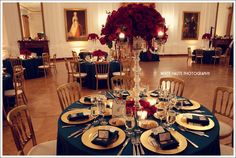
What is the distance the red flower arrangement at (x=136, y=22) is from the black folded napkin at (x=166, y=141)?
93 centimetres

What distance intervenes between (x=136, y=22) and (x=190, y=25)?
11217 mm

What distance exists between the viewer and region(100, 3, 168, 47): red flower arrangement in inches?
74.0

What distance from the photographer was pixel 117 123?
1.90 meters

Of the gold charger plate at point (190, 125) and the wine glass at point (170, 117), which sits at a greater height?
the wine glass at point (170, 117)

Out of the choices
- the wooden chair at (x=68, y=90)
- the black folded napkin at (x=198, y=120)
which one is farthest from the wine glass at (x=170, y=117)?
the wooden chair at (x=68, y=90)

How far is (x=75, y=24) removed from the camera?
10.7 metres

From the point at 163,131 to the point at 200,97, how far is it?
11.5ft

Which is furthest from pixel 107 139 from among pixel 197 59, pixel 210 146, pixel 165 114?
pixel 197 59

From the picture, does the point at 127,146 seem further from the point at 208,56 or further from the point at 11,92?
the point at 208,56

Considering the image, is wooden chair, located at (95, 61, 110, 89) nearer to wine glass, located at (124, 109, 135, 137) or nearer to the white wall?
wine glass, located at (124, 109, 135, 137)

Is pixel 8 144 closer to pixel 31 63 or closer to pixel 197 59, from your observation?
pixel 31 63

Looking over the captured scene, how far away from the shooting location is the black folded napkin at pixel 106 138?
1.55 meters

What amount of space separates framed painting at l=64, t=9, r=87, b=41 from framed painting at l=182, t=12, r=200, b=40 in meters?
5.84

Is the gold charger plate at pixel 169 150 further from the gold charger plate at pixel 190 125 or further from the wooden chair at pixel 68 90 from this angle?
the wooden chair at pixel 68 90
